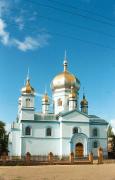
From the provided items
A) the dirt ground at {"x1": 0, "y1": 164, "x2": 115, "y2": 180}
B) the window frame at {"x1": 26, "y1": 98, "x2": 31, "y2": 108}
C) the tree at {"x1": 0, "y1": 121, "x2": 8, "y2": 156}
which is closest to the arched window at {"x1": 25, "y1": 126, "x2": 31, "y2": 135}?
the window frame at {"x1": 26, "y1": 98, "x2": 31, "y2": 108}

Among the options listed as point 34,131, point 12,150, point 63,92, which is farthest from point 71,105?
point 12,150

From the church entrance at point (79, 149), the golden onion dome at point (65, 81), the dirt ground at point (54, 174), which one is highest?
the golden onion dome at point (65, 81)

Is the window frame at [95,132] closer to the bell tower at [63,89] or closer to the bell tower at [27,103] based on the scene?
the bell tower at [63,89]

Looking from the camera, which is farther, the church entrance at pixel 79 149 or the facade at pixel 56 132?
the church entrance at pixel 79 149

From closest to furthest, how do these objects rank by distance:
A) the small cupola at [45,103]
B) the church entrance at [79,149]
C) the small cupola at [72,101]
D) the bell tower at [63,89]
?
1. the church entrance at [79,149]
2. the small cupola at [72,101]
3. the bell tower at [63,89]
4. the small cupola at [45,103]

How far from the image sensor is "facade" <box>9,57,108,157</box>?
42750 millimetres

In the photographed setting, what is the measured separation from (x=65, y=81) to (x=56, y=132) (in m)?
8.24

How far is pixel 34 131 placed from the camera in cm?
4306

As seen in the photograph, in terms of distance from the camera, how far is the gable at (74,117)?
43.7 metres

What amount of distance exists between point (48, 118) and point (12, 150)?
6271mm

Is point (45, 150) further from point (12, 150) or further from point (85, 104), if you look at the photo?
point (85, 104)

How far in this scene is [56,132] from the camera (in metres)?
43.9

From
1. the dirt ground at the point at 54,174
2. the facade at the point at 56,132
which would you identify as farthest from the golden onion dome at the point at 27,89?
the dirt ground at the point at 54,174

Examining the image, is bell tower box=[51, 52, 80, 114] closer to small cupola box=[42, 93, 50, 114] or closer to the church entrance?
small cupola box=[42, 93, 50, 114]
